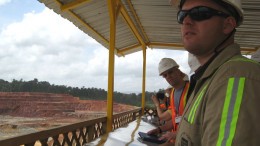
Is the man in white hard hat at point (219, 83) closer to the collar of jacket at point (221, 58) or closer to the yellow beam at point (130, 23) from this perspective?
the collar of jacket at point (221, 58)

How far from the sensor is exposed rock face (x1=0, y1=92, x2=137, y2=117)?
39312 mm

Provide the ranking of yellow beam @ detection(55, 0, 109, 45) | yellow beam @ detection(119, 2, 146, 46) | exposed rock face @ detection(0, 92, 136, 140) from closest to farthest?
yellow beam @ detection(55, 0, 109, 45)
yellow beam @ detection(119, 2, 146, 46)
exposed rock face @ detection(0, 92, 136, 140)

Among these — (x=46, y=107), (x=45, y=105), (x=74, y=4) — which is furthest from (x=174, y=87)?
(x=45, y=105)

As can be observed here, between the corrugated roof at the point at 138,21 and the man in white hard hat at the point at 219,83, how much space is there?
13.9 ft

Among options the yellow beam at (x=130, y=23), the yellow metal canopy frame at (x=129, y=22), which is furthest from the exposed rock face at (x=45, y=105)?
the yellow metal canopy frame at (x=129, y=22)

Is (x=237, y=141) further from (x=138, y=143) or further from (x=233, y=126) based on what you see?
(x=138, y=143)

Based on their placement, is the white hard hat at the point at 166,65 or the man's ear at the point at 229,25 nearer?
the man's ear at the point at 229,25

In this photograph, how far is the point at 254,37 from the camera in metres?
7.31

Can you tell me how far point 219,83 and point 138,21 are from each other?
6367 millimetres

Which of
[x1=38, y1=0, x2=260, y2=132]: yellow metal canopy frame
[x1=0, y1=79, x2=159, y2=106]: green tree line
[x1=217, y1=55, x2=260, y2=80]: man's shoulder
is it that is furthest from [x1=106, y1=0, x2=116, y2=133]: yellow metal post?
[x1=0, y1=79, x2=159, y2=106]: green tree line

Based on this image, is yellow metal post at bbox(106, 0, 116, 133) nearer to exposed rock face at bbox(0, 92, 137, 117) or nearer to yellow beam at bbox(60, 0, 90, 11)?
yellow beam at bbox(60, 0, 90, 11)

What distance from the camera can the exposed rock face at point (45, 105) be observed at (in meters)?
39.3

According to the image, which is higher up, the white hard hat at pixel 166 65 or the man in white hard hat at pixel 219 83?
the white hard hat at pixel 166 65

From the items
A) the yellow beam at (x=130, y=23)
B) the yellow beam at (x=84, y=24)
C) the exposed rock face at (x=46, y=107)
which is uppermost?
the yellow beam at (x=130, y=23)
